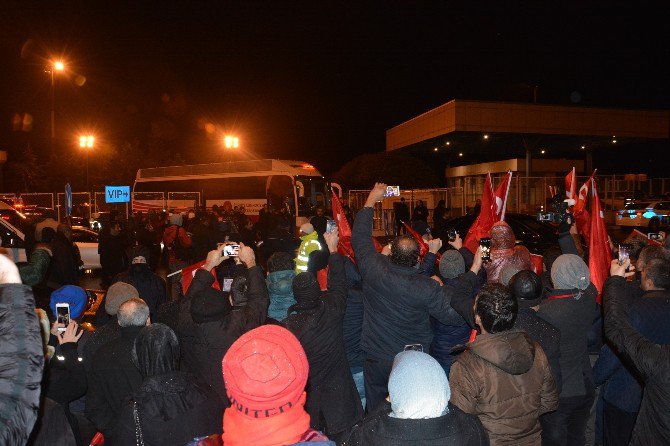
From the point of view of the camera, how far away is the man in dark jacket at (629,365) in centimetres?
370

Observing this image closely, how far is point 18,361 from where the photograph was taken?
5.19ft

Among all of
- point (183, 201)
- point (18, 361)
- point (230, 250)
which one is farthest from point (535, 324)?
point (183, 201)

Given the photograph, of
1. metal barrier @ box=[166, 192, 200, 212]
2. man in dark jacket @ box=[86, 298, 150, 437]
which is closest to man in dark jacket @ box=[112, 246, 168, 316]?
man in dark jacket @ box=[86, 298, 150, 437]

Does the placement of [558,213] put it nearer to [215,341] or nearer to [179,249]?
[215,341]

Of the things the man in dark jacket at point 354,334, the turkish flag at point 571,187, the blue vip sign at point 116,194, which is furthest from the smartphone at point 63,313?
the blue vip sign at point 116,194

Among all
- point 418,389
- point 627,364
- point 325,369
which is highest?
point 418,389

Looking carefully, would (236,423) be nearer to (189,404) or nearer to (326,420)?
(189,404)

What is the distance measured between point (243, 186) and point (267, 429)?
1196 inches

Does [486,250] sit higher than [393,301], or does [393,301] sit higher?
[486,250]

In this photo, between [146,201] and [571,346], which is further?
[146,201]

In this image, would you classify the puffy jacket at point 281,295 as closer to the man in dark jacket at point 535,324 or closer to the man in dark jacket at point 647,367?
the man in dark jacket at point 535,324

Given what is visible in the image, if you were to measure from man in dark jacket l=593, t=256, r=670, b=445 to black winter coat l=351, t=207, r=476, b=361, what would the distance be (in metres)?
1.16

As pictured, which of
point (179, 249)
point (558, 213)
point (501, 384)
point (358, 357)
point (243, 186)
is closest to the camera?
point (501, 384)

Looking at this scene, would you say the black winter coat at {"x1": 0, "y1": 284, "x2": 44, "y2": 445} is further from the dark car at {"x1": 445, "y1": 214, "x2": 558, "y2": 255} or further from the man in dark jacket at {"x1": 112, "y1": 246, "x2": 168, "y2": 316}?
the dark car at {"x1": 445, "y1": 214, "x2": 558, "y2": 255}
